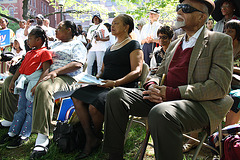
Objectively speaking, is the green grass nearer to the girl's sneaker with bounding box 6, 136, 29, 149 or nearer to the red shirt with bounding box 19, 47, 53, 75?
the girl's sneaker with bounding box 6, 136, 29, 149

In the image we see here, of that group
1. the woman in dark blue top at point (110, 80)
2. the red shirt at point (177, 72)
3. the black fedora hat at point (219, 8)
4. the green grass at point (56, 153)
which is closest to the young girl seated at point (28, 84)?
the green grass at point (56, 153)

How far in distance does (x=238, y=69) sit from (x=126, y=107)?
172 centimetres

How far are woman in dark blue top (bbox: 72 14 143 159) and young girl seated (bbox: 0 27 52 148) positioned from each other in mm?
798

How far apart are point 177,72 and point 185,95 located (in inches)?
13.6

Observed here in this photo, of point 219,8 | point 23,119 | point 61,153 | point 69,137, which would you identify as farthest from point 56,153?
point 219,8

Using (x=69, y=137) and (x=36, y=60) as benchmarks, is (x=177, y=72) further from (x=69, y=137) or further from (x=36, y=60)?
(x=36, y=60)

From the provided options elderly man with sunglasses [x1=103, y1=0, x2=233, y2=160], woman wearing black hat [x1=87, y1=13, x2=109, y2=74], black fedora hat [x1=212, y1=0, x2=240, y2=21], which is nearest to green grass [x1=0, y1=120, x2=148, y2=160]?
elderly man with sunglasses [x1=103, y1=0, x2=233, y2=160]

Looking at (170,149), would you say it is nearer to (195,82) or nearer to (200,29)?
(195,82)

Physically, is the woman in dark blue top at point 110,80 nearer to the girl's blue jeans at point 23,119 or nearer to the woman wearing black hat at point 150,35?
the girl's blue jeans at point 23,119

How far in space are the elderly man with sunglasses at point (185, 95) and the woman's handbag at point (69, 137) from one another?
822 millimetres

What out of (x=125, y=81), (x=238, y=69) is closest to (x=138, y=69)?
(x=125, y=81)

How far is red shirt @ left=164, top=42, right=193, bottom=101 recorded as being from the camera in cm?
200

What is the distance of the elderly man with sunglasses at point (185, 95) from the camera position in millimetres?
1721

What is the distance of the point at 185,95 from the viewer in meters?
1.93
